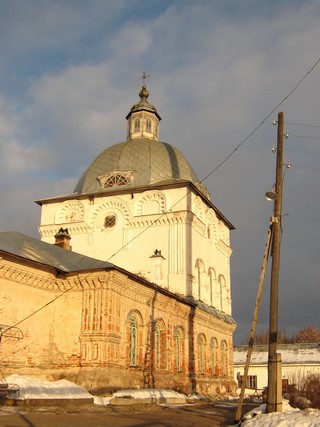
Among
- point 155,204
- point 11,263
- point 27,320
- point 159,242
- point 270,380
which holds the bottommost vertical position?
point 270,380

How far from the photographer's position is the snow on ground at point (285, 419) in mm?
9664

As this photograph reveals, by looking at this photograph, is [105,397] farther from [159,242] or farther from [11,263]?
[159,242]

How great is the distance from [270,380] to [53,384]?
789 cm

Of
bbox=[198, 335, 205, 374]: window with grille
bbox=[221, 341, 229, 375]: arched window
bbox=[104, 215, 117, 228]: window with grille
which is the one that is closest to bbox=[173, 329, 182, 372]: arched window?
bbox=[198, 335, 205, 374]: window with grille

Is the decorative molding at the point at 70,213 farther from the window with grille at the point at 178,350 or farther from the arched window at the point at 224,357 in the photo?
the arched window at the point at 224,357

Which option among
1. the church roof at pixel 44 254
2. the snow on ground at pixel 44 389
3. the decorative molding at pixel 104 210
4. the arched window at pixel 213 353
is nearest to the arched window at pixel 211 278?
the arched window at pixel 213 353

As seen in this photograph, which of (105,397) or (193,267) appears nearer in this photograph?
(105,397)

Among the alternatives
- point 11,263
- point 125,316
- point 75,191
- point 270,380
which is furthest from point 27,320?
point 75,191

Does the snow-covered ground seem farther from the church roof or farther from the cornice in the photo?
the cornice

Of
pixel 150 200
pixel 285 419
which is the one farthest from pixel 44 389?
pixel 150 200

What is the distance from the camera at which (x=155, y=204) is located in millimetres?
29453

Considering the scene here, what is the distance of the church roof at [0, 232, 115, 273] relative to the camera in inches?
729

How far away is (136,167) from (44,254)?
1221 centimetres

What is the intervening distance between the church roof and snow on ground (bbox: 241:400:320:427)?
8575mm
